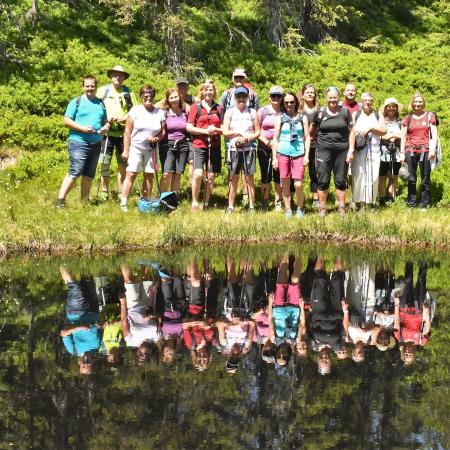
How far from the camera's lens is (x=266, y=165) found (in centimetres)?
1449

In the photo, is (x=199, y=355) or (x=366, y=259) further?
(x=366, y=259)

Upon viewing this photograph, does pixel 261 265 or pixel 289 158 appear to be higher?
pixel 289 158

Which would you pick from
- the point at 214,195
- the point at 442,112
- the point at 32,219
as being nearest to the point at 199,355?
the point at 32,219

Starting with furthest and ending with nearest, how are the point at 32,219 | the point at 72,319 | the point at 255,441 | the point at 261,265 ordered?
the point at 32,219 < the point at 261,265 < the point at 72,319 < the point at 255,441

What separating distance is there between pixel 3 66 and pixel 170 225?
32.6 feet

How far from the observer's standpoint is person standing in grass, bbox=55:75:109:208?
43.6 feet

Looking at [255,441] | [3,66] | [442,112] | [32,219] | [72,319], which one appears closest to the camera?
[255,441]

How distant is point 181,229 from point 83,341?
538cm

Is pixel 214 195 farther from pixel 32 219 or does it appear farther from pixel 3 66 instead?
pixel 3 66

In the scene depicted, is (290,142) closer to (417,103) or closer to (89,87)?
(417,103)

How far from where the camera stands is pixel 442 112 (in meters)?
22.4

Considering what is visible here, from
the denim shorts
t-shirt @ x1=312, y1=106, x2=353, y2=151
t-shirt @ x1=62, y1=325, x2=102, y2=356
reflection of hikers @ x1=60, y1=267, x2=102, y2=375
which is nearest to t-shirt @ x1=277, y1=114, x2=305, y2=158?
t-shirt @ x1=312, y1=106, x2=353, y2=151

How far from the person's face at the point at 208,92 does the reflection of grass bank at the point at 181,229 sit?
1996 millimetres

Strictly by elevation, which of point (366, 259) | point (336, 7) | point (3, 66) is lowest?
point (366, 259)
